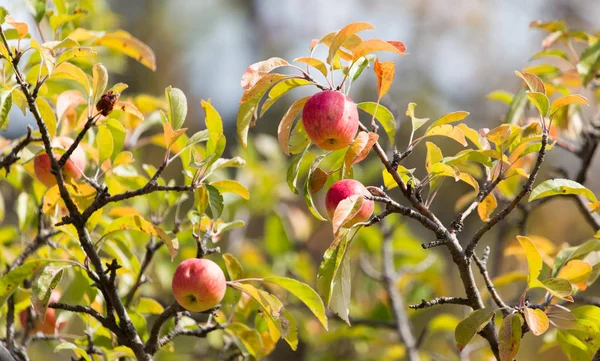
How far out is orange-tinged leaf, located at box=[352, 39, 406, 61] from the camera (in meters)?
0.95

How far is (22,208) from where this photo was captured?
151 cm

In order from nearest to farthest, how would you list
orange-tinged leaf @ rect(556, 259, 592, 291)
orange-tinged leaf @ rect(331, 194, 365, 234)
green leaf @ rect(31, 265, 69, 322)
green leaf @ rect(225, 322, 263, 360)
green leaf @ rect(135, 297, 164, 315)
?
orange-tinged leaf @ rect(331, 194, 365, 234) → green leaf @ rect(31, 265, 69, 322) → orange-tinged leaf @ rect(556, 259, 592, 291) → green leaf @ rect(225, 322, 263, 360) → green leaf @ rect(135, 297, 164, 315)

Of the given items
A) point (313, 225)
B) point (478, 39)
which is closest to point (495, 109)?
point (478, 39)

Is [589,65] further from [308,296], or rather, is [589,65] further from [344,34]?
[308,296]

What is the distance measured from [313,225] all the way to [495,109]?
3674mm

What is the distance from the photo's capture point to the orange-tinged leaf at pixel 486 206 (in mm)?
1119

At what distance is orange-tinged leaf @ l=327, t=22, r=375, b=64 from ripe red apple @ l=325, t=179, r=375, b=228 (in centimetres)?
19

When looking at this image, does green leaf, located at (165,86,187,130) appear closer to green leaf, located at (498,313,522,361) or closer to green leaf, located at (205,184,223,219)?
green leaf, located at (205,184,223,219)

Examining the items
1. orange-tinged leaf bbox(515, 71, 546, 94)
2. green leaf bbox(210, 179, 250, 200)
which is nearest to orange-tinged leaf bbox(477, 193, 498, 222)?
orange-tinged leaf bbox(515, 71, 546, 94)

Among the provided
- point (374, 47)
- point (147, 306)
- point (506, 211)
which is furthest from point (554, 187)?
point (147, 306)

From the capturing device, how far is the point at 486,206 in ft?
3.76

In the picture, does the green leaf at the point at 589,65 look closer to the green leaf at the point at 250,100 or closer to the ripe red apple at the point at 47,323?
the green leaf at the point at 250,100

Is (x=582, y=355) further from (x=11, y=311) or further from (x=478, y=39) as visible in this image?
(x=478, y=39)

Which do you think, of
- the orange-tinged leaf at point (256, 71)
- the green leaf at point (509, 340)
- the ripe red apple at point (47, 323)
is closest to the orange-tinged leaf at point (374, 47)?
the orange-tinged leaf at point (256, 71)
